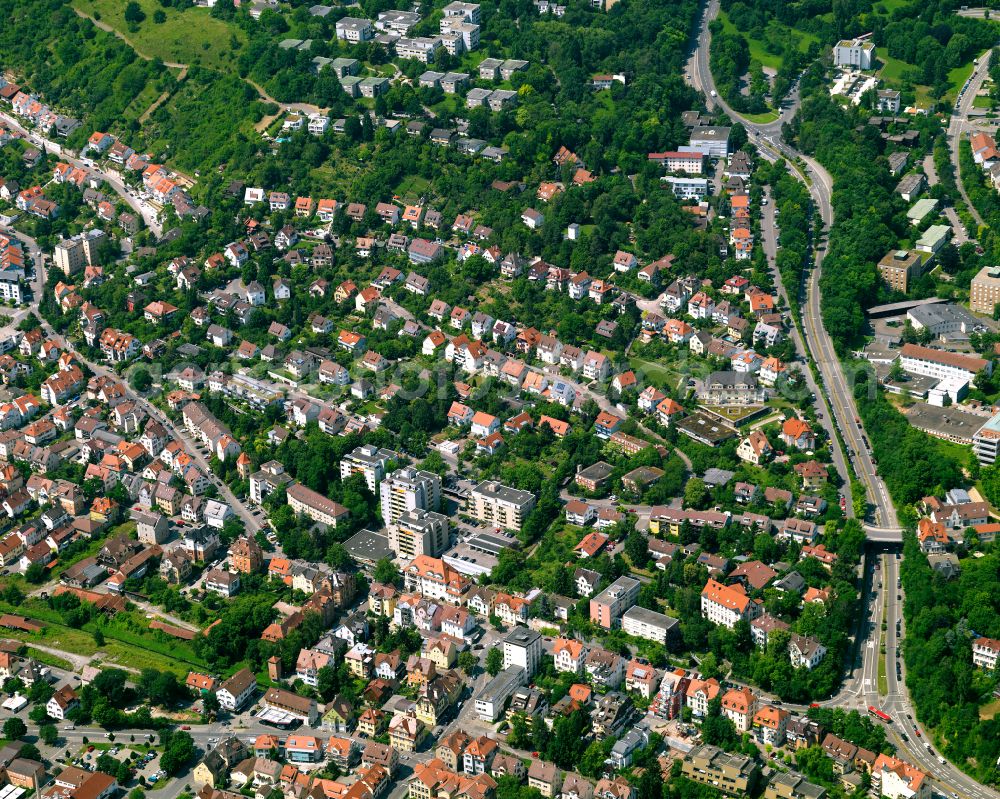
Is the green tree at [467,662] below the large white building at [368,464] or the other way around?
below

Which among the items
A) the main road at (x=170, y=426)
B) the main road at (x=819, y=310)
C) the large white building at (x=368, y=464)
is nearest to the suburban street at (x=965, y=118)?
the main road at (x=819, y=310)

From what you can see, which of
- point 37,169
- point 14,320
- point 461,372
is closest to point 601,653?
point 461,372

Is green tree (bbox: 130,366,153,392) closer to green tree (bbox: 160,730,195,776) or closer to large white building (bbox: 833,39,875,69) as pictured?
green tree (bbox: 160,730,195,776)

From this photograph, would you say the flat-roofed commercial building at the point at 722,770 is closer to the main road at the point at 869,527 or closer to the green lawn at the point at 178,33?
the main road at the point at 869,527

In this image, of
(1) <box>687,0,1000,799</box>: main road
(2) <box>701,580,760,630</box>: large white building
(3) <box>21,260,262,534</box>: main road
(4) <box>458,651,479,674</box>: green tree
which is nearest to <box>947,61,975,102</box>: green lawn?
(1) <box>687,0,1000,799</box>: main road

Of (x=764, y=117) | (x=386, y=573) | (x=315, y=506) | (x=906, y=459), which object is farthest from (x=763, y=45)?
(x=386, y=573)

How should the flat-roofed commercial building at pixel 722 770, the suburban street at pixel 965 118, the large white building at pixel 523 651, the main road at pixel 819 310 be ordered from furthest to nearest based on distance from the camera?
the suburban street at pixel 965 118 < the main road at pixel 819 310 < the large white building at pixel 523 651 < the flat-roofed commercial building at pixel 722 770

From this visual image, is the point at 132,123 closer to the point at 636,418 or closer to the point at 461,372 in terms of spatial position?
the point at 461,372
